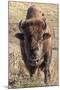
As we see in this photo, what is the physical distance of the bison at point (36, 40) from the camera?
0.78 metres

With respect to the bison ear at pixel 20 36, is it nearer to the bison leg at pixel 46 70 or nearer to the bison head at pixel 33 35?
the bison head at pixel 33 35

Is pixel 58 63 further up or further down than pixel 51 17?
further down

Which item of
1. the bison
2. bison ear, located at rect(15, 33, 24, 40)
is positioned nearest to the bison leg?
the bison

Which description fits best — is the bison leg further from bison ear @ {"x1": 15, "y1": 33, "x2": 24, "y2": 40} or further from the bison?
bison ear @ {"x1": 15, "y1": 33, "x2": 24, "y2": 40}

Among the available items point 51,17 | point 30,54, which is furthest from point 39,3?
point 30,54

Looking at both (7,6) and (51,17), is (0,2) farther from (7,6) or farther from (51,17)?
(51,17)

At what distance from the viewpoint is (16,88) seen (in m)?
0.76

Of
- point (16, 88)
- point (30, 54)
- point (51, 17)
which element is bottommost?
point (16, 88)

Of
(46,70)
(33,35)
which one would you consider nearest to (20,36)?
(33,35)

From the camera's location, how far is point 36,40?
0.78 m

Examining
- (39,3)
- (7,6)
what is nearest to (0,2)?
→ (7,6)

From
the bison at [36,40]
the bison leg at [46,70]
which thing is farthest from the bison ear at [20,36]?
the bison leg at [46,70]

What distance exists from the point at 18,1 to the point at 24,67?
233 mm

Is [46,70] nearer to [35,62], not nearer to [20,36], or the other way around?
[35,62]
